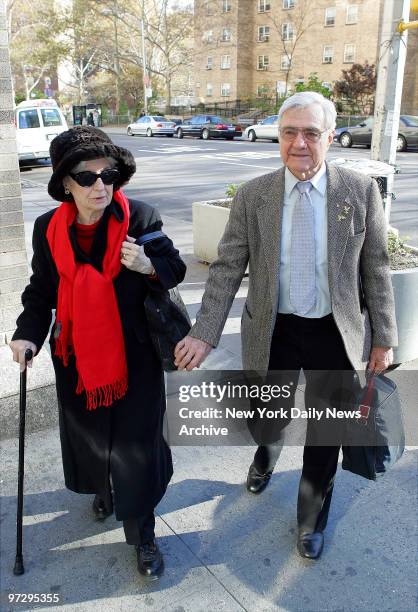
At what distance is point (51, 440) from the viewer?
3.50 m

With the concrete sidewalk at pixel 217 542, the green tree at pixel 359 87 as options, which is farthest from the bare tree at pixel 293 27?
the concrete sidewalk at pixel 217 542

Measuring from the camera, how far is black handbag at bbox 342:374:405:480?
249 cm

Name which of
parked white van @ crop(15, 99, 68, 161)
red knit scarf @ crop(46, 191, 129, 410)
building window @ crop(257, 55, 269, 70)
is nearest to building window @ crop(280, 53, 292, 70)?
building window @ crop(257, 55, 269, 70)

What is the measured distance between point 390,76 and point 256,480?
3550 mm

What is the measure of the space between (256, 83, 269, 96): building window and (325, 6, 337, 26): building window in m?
6.83

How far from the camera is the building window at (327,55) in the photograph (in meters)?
43.5

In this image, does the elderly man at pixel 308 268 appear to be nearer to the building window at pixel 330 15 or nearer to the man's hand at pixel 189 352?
the man's hand at pixel 189 352

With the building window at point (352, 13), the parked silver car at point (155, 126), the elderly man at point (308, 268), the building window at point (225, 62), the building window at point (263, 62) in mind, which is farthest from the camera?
the building window at point (225, 62)

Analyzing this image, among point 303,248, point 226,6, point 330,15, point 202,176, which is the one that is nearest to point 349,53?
point 330,15

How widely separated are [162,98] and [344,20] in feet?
73.8

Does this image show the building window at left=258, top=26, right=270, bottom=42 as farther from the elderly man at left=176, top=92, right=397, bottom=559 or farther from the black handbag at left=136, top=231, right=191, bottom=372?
the black handbag at left=136, top=231, right=191, bottom=372

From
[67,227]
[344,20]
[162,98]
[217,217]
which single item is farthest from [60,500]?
[162,98]

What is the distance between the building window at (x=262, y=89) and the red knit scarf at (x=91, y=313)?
48.6 metres

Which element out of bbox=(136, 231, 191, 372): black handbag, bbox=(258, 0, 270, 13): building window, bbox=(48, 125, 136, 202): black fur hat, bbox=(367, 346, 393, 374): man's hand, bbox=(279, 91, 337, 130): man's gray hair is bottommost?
bbox=(367, 346, 393, 374): man's hand
